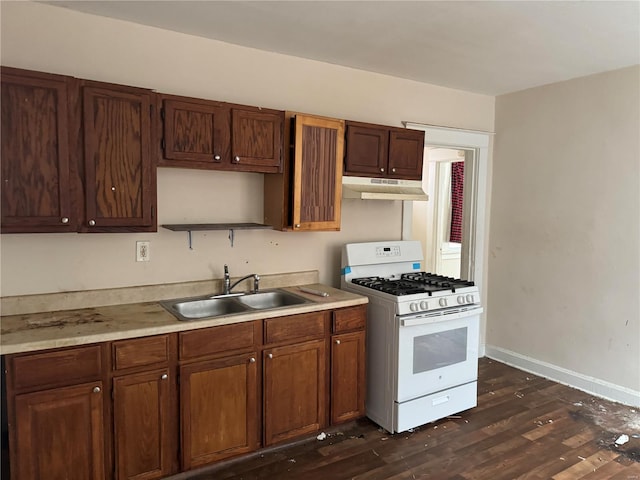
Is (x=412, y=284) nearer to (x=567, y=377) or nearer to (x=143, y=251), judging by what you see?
(x=567, y=377)

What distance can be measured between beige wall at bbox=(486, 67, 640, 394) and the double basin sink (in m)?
2.31

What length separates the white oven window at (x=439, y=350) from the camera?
9.95 feet

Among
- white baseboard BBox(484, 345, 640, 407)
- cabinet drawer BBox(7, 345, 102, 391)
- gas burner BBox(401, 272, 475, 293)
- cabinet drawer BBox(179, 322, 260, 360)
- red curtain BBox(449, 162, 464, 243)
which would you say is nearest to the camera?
cabinet drawer BBox(7, 345, 102, 391)

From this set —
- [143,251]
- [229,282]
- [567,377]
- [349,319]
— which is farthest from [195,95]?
[567,377]

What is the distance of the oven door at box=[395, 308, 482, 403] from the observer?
2.96 m

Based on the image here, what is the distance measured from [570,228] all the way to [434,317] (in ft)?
5.23

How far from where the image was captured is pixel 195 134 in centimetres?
259

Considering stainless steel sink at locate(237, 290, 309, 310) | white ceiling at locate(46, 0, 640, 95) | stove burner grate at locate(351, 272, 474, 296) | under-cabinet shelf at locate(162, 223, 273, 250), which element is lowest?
stainless steel sink at locate(237, 290, 309, 310)

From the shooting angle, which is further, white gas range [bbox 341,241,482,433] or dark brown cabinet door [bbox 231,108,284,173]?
white gas range [bbox 341,241,482,433]

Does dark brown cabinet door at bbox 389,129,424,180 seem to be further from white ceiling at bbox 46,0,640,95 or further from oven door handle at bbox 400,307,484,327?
oven door handle at bbox 400,307,484,327

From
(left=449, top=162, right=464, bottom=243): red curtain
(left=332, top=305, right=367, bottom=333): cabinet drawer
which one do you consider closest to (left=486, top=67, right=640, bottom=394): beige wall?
(left=449, top=162, right=464, bottom=243): red curtain

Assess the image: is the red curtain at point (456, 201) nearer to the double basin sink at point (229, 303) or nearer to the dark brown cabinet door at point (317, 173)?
the dark brown cabinet door at point (317, 173)

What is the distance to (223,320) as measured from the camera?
8.04 feet

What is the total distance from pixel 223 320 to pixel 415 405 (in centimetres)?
145
